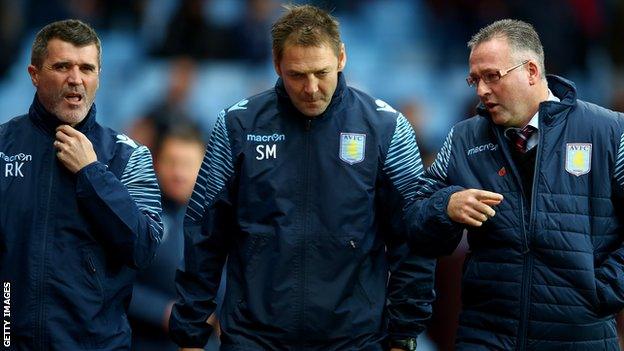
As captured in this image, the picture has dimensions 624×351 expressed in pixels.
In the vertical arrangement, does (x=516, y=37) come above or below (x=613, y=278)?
above

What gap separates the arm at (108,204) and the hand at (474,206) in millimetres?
1341

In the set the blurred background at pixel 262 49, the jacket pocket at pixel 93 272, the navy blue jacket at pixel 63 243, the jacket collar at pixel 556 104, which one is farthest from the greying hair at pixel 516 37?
the blurred background at pixel 262 49

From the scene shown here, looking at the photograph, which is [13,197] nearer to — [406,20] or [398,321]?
[398,321]

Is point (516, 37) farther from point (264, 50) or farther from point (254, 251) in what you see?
point (264, 50)

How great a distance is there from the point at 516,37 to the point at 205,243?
5.48ft

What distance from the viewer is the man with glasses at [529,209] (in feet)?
18.5

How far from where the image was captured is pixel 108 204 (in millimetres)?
5637

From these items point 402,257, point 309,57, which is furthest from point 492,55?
point 402,257

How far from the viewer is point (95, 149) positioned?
19.3ft

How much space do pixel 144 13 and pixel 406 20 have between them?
8.07 feet

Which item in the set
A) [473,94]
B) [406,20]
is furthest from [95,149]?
[406,20]

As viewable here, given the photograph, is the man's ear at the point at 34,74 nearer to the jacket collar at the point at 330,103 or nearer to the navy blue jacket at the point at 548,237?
the jacket collar at the point at 330,103

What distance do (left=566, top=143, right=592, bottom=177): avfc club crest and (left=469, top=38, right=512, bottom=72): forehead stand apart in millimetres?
465

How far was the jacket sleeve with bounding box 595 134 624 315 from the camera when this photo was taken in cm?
566
